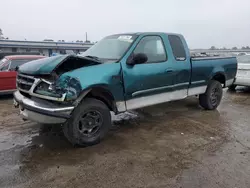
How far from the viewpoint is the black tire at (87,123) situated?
13.0 feet

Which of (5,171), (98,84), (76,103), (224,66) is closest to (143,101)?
(98,84)

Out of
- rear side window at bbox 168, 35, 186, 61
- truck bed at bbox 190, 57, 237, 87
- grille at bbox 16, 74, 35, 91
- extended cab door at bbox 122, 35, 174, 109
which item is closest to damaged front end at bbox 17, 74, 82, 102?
grille at bbox 16, 74, 35, 91

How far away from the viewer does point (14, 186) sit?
3.02 metres

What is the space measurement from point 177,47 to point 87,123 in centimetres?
287

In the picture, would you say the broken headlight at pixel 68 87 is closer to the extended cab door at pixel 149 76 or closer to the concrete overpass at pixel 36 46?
the extended cab door at pixel 149 76

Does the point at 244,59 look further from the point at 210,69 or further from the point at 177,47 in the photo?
the point at 177,47

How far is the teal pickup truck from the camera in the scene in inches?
149

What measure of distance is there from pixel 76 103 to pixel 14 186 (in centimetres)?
144

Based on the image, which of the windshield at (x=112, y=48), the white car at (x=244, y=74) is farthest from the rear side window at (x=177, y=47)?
the white car at (x=244, y=74)

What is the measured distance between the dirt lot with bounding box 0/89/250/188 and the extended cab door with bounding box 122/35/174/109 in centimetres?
70

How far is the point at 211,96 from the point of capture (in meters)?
6.74

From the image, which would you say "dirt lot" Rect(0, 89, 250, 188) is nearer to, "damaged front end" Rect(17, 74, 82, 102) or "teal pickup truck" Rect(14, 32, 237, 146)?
"teal pickup truck" Rect(14, 32, 237, 146)

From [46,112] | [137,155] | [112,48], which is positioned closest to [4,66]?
[112,48]

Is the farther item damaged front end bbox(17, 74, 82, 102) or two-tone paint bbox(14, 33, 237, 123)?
two-tone paint bbox(14, 33, 237, 123)
